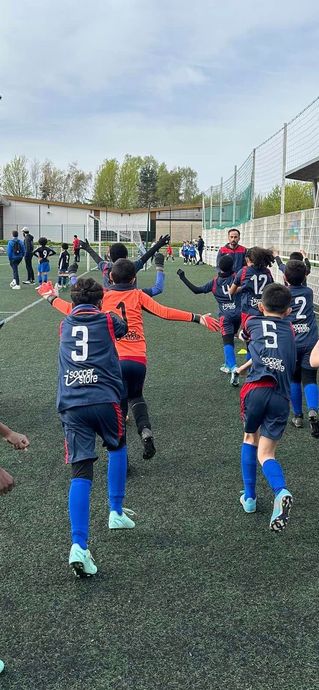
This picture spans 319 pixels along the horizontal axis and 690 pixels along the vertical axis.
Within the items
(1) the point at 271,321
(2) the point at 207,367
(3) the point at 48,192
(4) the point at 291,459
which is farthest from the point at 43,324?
(3) the point at 48,192

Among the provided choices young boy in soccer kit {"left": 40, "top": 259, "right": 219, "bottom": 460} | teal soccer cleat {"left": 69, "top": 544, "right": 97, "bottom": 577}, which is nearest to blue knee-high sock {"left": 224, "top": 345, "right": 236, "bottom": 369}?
young boy in soccer kit {"left": 40, "top": 259, "right": 219, "bottom": 460}

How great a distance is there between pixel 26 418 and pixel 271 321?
3.40 metres

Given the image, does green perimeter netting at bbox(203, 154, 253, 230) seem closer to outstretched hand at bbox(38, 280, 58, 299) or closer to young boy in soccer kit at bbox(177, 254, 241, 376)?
young boy in soccer kit at bbox(177, 254, 241, 376)

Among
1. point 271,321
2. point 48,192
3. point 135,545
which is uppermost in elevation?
point 48,192

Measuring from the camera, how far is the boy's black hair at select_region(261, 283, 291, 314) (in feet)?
13.6

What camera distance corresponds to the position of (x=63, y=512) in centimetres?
429

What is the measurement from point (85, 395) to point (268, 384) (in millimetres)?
1249

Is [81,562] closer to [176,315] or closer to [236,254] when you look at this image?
[176,315]

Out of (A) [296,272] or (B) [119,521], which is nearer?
(B) [119,521]

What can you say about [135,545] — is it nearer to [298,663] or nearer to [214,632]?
[214,632]

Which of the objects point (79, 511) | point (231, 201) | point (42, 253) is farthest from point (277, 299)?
point (231, 201)

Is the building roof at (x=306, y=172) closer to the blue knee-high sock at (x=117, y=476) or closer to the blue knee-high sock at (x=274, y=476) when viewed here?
the blue knee-high sock at (x=274, y=476)

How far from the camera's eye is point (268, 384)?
3.99 meters

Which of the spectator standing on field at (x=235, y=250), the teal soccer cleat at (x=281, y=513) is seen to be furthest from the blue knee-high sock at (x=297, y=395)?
the spectator standing on field at (x=235, y=250)
